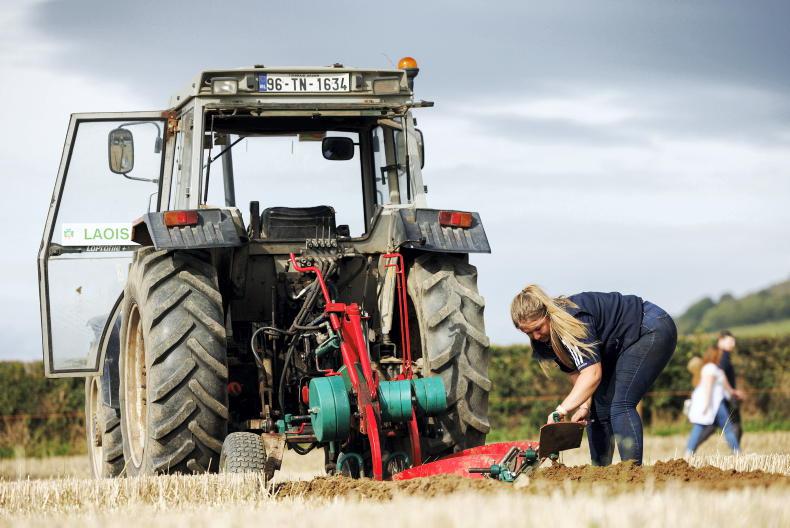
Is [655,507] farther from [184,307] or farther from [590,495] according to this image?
[184,307]

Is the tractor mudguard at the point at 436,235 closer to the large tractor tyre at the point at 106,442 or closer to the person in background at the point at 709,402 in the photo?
the large tractor tyre at the point at 106,442

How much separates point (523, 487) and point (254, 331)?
2.66 meters

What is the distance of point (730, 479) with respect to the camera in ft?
18.8

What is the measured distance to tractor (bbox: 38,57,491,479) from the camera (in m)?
7.08

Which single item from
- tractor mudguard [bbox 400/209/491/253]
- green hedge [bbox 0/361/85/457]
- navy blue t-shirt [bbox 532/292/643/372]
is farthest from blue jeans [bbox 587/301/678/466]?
green hedge [bbox 0/361/85/457]

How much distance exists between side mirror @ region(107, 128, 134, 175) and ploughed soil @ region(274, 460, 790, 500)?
9.79 feet

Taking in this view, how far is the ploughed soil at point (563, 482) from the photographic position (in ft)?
18.0

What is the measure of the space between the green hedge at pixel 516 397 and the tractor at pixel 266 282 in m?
8.88

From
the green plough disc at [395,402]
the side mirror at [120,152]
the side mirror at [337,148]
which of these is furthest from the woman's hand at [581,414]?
the side mirror at [120,152]

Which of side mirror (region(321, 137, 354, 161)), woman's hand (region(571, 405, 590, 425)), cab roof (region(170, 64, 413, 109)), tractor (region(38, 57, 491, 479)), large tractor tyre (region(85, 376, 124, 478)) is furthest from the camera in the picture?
large tractor tyre (region(85, 376, 124, 478))

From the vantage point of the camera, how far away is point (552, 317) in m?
6.69

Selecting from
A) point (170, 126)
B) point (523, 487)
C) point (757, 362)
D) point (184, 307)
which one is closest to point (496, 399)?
point (757, 362)

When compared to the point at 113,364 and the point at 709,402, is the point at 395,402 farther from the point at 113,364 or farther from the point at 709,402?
the point at 709,402

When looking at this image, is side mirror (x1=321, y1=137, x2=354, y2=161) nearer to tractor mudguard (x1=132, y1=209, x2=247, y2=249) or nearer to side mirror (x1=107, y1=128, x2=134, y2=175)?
side mirror (x1=107, y1=128, x2=134, y2=175)
